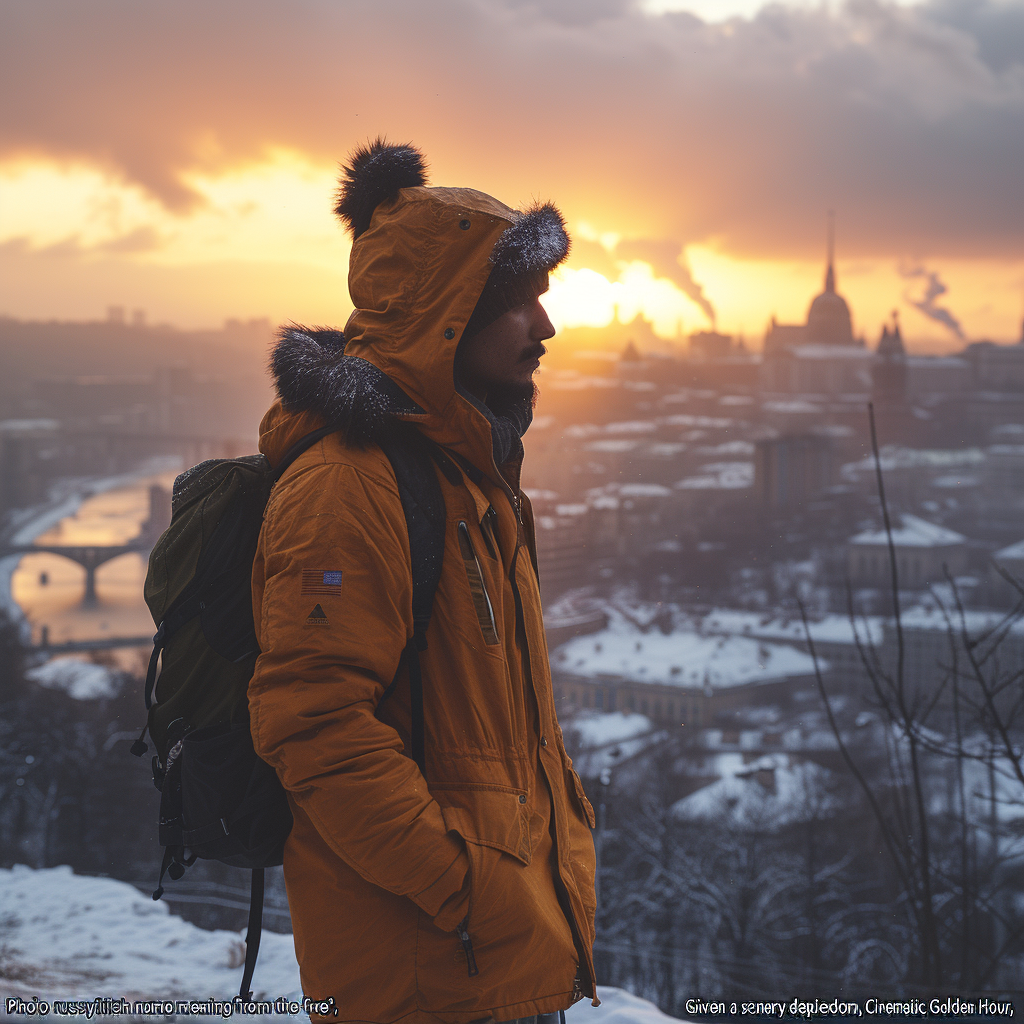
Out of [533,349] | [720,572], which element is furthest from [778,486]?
[533,349]

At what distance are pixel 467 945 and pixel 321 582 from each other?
0.31 m

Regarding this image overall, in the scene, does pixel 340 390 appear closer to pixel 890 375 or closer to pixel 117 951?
pixel 117 951

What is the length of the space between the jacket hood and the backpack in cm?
3

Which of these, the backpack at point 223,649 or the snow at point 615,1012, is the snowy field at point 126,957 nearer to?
the snow at point 615,1012

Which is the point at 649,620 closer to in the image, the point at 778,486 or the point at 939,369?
the point at 778,486

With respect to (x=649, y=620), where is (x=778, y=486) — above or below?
above

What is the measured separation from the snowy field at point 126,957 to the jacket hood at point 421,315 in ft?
3.90

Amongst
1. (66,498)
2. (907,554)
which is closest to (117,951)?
(907,554)

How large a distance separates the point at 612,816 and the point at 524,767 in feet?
59.3

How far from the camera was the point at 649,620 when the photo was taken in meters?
26.2

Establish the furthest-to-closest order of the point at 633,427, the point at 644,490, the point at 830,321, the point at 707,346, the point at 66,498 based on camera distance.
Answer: the point at 830,321
the point at 707,346
the point at 633,427
the point at 66,498
the point at 644,490

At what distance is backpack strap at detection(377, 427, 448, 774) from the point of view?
2.53ft

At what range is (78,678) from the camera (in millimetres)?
22297

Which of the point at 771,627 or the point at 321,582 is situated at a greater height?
the point at 321,582
